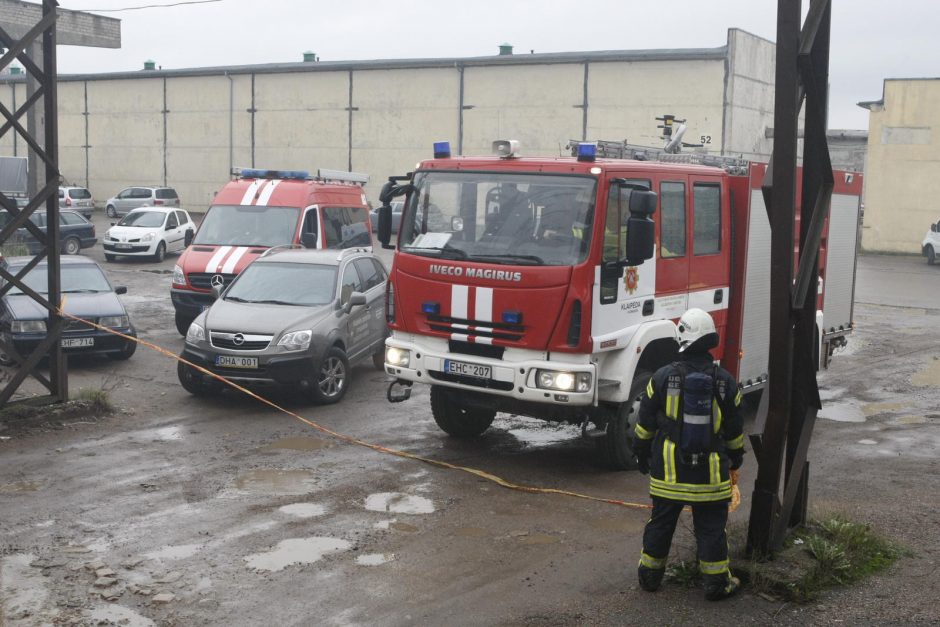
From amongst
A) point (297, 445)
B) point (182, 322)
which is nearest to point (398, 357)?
point (297, 445)

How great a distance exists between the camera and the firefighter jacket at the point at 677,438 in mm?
5957

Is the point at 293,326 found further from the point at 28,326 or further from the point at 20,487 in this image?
the point at 28,326

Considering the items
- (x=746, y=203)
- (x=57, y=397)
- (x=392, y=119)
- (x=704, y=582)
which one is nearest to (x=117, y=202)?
(x=392, y=119)

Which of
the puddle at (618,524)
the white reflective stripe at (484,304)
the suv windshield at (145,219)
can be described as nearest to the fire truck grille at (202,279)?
the white reflective stripe at (484,304)

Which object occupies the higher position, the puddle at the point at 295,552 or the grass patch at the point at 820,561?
the grass patch at the point at 820,561

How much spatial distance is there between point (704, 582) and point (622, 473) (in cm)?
344

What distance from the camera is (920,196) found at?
41406 mm

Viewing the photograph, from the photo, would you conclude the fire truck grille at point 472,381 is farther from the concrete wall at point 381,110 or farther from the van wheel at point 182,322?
the concrete wall at point 381,110

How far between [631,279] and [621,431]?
1401mm

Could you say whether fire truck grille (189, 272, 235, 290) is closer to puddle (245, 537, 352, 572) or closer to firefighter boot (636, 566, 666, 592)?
puddle (245, 537, 352, 572)

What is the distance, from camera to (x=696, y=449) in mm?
5938

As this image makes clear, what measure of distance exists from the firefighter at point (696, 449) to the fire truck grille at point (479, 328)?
2.72 m

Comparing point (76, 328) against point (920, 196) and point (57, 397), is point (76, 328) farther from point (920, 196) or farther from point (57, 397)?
point (920, 196)

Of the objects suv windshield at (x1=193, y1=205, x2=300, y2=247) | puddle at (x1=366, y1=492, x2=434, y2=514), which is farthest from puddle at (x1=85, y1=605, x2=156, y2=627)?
suv windshield at (x1=193, y1=205, x2=300, y2=247)
